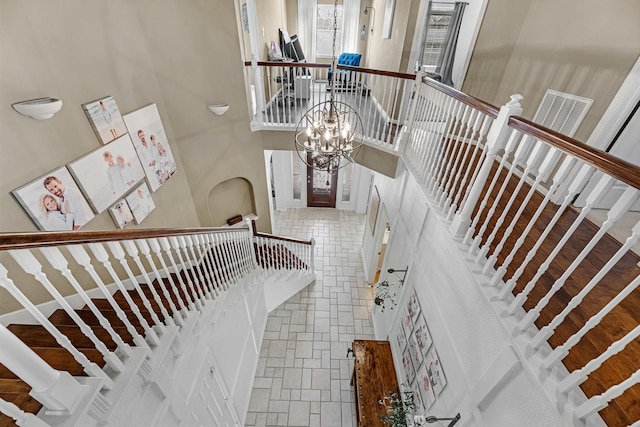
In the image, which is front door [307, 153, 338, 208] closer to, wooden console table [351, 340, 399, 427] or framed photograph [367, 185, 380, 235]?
framed photograph [367, 185, 380, 235]

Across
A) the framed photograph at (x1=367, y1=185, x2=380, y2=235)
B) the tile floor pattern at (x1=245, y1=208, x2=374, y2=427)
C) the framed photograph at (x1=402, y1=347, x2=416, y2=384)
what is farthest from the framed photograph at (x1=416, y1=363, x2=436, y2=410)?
the framed photograph at (x1=367, y1=185, x2=380, y2=235)

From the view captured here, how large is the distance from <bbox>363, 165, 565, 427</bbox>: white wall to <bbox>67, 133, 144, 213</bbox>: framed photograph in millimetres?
3111

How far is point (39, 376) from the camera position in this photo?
1.00 meters

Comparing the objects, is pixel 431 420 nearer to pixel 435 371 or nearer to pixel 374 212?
pixel 435 371

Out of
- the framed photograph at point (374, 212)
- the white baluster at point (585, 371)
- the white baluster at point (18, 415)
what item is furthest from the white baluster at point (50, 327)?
the framed photograph at point (374, 212)

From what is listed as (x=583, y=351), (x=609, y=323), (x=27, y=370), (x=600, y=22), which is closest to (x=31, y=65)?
(x=27, y=370)

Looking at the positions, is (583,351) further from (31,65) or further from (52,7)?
(52,7)

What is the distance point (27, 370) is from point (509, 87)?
480cm

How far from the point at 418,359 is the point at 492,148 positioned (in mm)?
2227

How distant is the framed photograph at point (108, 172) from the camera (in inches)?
95.9

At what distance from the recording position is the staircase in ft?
3.57

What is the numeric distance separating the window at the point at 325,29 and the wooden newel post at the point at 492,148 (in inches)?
318

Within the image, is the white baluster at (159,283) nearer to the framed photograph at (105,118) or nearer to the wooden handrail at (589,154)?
the framed photograph at (105,118)

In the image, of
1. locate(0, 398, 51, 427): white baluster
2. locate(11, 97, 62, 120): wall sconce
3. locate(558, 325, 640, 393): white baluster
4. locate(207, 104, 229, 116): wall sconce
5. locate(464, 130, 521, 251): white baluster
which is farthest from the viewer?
locate(207, 104, 229, 116): wall sconce
